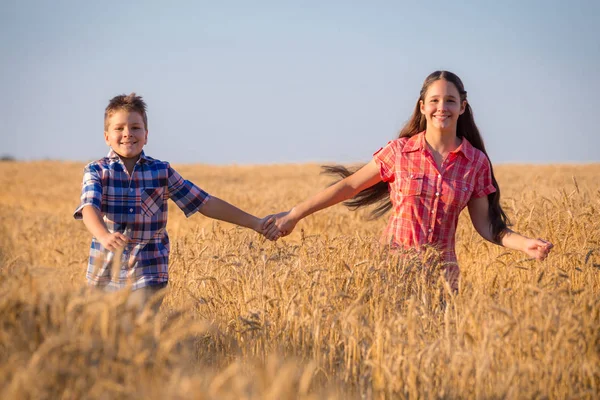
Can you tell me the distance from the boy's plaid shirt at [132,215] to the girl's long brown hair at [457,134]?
180cm

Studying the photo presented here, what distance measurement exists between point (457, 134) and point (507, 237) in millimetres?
985

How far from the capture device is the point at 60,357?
2117 mm

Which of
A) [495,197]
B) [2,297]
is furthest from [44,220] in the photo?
[2,297]

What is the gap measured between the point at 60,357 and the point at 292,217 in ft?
10.0

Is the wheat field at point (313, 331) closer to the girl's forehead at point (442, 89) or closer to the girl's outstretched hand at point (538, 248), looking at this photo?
the girl's outstretched hand at point (538, 248)

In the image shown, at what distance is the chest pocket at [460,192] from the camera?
185 inches

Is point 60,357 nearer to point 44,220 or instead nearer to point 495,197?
point 495,197

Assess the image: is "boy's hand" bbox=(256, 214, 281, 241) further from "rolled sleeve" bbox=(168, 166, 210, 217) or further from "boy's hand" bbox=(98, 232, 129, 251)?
"boy's hand" bbox=(98, 232, 129, 251)

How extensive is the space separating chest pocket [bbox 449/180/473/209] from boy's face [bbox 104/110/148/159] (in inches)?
85.4

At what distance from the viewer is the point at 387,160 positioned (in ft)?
16.3

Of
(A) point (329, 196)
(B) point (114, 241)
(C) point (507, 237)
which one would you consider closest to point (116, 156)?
(B) point (114, 241)

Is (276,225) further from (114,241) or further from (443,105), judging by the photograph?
(114,241)

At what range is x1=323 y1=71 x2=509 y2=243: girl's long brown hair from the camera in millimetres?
4828

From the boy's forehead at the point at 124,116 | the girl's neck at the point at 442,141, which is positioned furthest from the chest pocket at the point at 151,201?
the girl's neck at the point at 442,141
